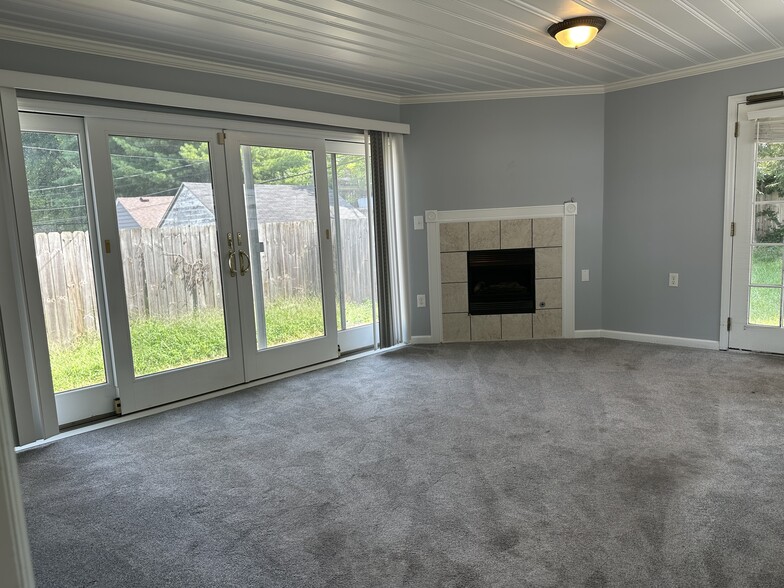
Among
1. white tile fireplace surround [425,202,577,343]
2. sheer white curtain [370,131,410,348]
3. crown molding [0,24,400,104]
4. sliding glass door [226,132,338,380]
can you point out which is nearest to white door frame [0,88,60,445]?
crown molding [0,24,400,104]

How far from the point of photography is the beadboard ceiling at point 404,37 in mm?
2979

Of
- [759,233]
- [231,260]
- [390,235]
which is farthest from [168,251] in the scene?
[759,233]

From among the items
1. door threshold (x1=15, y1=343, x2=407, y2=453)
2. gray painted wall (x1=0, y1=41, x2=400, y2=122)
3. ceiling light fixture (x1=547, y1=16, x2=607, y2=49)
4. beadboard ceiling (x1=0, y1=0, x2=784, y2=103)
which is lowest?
door threshold (x1=15, y1=343, x2=407, y2=453)

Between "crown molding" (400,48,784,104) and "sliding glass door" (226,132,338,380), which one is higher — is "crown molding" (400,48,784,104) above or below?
above

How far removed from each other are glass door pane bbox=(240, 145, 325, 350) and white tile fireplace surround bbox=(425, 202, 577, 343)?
1265 mm

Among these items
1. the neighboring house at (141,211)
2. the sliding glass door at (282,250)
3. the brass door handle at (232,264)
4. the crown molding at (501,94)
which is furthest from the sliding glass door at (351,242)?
the neighboring house at (141,211)

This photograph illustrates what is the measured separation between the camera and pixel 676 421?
3182 millimetres

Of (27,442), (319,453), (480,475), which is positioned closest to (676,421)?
(480,475)

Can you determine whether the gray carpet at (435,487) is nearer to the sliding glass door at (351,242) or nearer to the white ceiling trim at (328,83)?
the sliding glass door at (351,242)

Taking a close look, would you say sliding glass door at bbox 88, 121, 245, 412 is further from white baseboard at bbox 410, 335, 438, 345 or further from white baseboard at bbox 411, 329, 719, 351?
white baseboard at bbox 411, 329, 719, 351

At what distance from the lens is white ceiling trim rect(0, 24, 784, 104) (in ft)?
10.5

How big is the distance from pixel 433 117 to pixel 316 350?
2444 mm

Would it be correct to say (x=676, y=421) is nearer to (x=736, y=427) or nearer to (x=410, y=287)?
(x=736, y=427)

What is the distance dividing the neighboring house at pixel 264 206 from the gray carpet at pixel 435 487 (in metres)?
1.33
